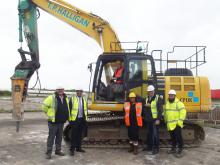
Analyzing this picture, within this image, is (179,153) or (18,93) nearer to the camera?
(179,153)

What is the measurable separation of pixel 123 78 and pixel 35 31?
428cm

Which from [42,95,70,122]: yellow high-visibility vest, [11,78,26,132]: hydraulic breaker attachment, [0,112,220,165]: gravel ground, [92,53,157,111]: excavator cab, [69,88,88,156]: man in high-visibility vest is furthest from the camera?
[11,78,26,132]: hydraulic breaker attachment

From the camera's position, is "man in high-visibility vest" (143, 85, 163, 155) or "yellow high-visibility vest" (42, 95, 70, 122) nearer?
"yellow high-visibility vest" (42, 95, 70, 122)

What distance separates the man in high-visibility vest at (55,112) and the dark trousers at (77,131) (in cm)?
44

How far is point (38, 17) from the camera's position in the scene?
14.3 meters

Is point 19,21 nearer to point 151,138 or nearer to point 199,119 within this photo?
point 151,138

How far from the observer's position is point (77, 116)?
35.2 feet

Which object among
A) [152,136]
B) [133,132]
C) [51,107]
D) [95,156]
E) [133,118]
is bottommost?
[95,156]

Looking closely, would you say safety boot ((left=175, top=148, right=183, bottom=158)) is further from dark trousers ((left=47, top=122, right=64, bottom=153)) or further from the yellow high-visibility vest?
the yellow high-visibility vest

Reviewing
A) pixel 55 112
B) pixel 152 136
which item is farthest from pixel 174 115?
pixel 55 112

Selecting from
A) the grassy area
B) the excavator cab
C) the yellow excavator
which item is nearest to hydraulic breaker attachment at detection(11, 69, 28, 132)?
the yellow excavator

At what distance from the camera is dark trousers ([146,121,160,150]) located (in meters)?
11.1

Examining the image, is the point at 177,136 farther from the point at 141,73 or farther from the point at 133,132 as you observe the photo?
the point at 141,73

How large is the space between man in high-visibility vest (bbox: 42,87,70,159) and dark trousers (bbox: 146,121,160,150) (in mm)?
2312
